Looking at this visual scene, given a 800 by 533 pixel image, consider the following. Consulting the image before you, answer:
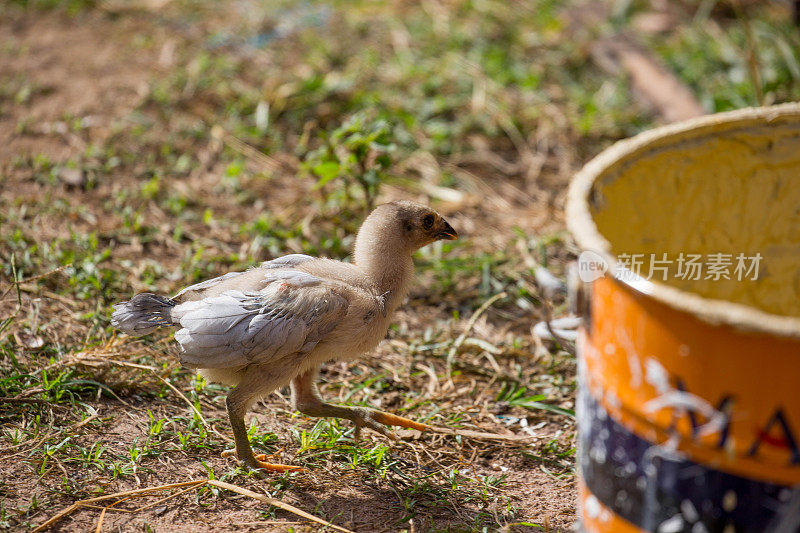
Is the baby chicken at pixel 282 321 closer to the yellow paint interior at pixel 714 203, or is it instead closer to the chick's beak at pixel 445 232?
the chick's beak at pixel 445 232

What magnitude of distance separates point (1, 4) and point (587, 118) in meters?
4.84

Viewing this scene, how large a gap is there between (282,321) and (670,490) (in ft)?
4.75

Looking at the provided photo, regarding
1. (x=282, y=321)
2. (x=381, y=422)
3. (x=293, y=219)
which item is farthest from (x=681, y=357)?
(x=293, y=219)

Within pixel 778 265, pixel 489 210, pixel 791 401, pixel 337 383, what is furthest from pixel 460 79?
pixel 791 401

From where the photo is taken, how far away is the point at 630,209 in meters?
2.37

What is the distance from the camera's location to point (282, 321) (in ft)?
9.25

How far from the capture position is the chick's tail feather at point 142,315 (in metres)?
2.94

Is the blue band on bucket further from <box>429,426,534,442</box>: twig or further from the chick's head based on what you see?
the chick's head

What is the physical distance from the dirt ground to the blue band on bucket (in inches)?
32.3

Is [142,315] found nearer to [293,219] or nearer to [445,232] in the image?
[445,232]

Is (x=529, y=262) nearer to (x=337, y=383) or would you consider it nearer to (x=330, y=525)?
(x=337, y=383)

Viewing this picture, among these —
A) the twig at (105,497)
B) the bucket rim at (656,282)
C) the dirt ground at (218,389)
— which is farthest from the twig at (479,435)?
the bucket rim at (656,282)

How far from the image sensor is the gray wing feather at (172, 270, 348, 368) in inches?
110

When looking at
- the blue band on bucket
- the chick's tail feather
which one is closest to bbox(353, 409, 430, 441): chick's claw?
the chick's tail feather
